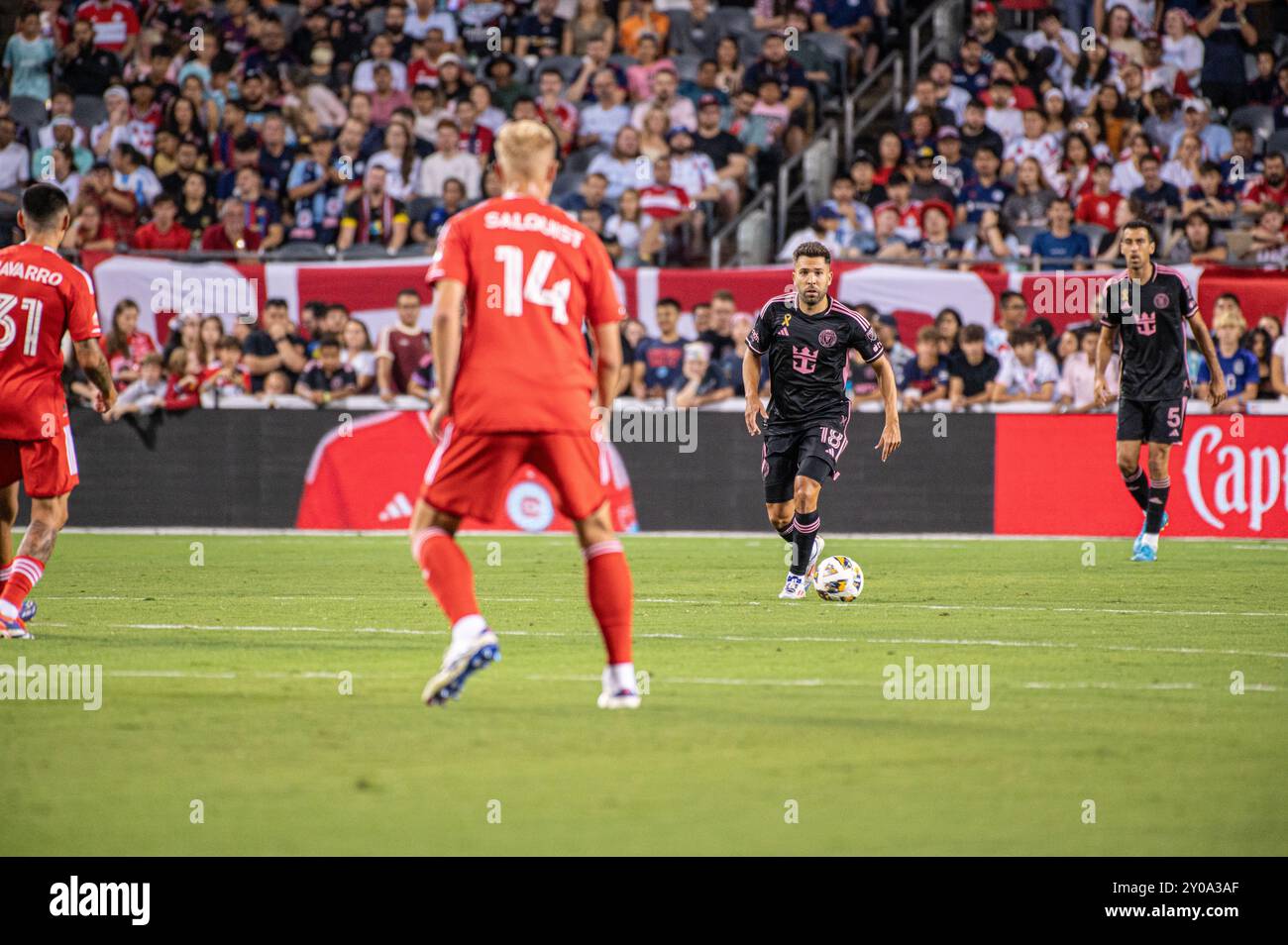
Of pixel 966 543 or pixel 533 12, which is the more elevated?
pixel 533 12

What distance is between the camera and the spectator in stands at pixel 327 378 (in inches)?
770

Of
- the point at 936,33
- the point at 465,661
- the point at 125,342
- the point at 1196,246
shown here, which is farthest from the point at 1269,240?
the point at 465,661

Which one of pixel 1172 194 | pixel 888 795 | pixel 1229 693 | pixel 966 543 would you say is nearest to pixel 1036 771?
pixel 888 795

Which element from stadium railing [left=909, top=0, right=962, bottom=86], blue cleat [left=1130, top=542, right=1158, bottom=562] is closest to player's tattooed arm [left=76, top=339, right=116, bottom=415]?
blue cleat [left=1130, top=542, right=1158, bottom=562]

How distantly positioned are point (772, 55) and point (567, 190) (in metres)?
3.48

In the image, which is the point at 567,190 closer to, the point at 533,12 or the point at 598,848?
the point at 533,12

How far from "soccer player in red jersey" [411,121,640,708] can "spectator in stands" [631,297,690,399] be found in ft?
38.7

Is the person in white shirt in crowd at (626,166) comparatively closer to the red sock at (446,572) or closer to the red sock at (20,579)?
the red sock at (20,579)

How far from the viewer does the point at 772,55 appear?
75.9 feet

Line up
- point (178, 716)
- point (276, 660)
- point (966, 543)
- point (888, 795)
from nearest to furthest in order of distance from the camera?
point (888, 795) → point (178, 716) → point (276, 660) → point (966, 543)

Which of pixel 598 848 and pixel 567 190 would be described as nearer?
pixel 598 848

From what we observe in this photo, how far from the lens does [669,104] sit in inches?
886

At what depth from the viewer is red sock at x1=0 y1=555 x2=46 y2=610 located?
9.67 m

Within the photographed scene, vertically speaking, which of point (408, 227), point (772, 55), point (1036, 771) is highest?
point (772, 55)
